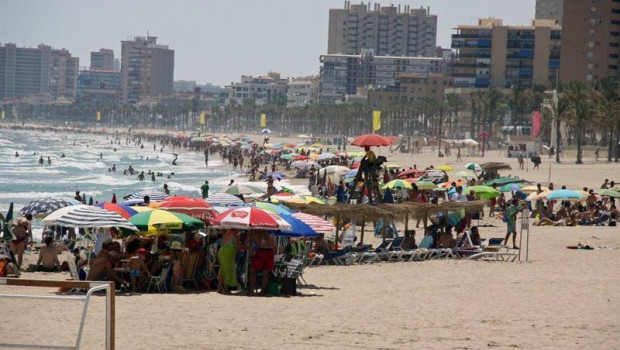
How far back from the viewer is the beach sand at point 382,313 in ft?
32.5

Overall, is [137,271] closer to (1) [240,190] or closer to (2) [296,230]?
(2) [296,230]

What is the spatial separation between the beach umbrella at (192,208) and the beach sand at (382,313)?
1854 millimetres

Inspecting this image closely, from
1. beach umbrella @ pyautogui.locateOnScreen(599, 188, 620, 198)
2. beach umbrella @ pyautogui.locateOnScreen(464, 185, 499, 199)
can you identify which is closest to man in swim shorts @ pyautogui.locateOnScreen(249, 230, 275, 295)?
beach umbrella @ pyautogui.locateOnScreen(464, 185, 499, 199)

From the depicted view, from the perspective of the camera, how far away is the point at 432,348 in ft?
33.4

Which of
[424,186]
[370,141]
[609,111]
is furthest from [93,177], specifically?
[370,141]

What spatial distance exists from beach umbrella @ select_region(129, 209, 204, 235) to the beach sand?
1.65 metres

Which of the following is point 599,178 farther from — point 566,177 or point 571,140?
point 571,140

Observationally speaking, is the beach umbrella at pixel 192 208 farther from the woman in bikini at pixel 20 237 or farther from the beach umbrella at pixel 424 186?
the beach umbrella at pixel 424 186

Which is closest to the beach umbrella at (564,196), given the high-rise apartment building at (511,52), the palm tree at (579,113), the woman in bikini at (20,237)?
the woman in bikini at (20,237)

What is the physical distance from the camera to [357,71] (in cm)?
19700

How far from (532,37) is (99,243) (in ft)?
403

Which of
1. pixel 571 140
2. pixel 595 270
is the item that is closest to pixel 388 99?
pixel 571 140

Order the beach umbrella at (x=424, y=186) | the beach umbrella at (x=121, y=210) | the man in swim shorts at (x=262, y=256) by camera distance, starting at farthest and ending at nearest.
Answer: the beach umbrella at (x=424, y=186), the beach umbrella at (x=121, y=210), the man in swim shorts at (x=262, y=256)

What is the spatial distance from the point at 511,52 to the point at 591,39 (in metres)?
25.3
